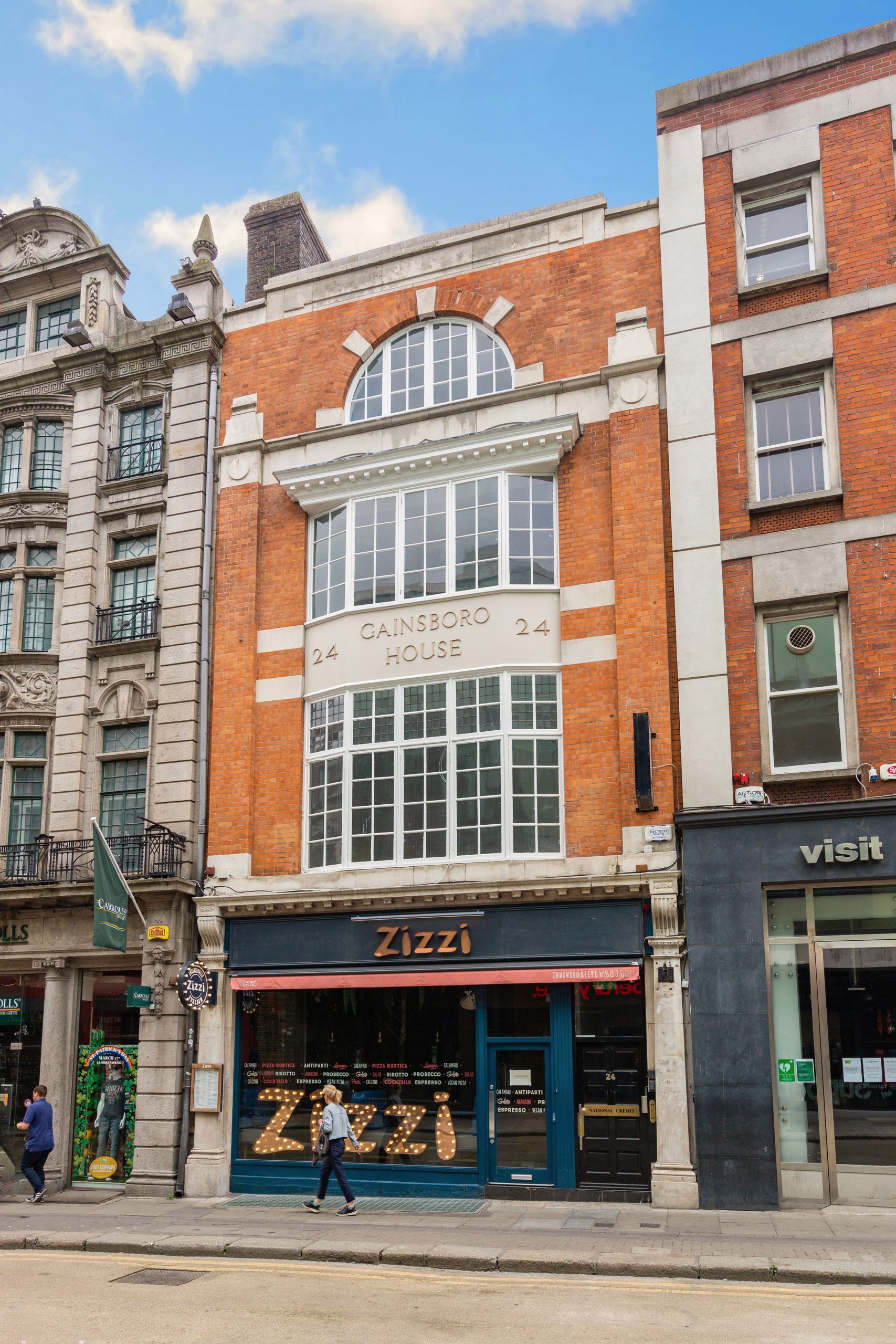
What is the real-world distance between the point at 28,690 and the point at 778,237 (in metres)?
14.3

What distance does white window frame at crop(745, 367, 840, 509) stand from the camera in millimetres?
15805

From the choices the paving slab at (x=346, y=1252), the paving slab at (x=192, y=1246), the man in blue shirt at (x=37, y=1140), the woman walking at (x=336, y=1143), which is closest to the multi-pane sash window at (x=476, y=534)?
the woman walking at (x=336, y=1143)

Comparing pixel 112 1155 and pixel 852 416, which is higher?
pixel 852 416

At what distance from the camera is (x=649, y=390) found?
674 inches

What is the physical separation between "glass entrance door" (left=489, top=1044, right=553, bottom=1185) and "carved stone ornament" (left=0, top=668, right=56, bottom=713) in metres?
10.0

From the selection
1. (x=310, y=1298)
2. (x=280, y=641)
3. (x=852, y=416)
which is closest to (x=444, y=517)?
(x=280, y=641)

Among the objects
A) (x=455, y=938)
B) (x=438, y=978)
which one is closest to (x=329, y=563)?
(x=455, y=938)

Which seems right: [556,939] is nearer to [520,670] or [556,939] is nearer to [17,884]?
[520,670]

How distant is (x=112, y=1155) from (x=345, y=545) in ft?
33.3

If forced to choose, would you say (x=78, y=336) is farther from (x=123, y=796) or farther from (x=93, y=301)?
(x=123, y=796)

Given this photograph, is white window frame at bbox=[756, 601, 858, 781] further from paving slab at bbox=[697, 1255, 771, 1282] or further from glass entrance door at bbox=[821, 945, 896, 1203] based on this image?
paving slab at bbox=[697, 1255, 771, 1282]

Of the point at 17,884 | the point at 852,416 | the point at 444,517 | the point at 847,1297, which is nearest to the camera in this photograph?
the point at 847,1297

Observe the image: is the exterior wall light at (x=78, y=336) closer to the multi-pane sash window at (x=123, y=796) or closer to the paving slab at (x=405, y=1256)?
the multi-pane sash window at (x=123, y=796)

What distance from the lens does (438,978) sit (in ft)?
53.9
